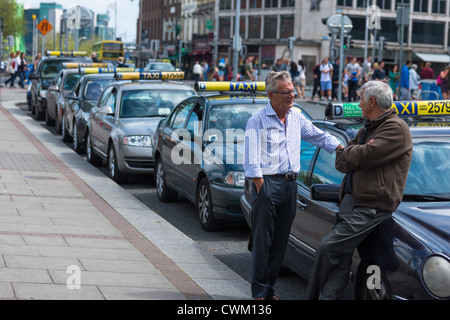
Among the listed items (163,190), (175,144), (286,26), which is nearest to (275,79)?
(175,144)

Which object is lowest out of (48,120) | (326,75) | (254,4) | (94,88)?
(48,120)

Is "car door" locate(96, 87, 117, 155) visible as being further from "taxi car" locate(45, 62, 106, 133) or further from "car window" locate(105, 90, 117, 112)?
"taxi car" locate(45, 62, 106, 133)

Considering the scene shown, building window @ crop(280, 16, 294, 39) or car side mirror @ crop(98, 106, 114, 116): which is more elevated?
building window @ crop(280, 16, 294, 39)

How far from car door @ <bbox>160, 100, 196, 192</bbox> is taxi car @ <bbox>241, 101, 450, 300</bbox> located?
315 centimetres

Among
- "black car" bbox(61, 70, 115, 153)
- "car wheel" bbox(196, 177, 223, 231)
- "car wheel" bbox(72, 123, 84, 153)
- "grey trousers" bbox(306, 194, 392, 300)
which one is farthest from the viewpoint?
"car wheel" bbox(72, 123, 84, 153)

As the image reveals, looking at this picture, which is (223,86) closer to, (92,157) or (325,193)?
(92,157)

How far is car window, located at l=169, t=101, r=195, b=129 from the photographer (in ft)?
36.6

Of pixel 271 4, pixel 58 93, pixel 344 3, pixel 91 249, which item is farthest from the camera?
pixel 271 4

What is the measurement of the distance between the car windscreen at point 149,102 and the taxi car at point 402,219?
254 inches

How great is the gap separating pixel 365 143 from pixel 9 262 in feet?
10.3

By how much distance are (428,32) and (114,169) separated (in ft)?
231

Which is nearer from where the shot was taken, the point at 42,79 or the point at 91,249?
the point at 91,249

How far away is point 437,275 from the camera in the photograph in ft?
15.7

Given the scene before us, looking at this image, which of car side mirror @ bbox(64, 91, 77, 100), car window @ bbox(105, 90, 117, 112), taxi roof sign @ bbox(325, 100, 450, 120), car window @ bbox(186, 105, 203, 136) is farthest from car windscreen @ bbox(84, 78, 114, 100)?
taxi roof sign @ bbox(325, 100, 450, 120)
